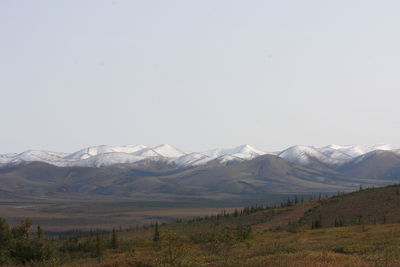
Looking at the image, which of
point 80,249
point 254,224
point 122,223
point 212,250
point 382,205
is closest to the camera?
point 212,250

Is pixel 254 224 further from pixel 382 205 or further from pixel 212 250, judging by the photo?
pixel 212 250

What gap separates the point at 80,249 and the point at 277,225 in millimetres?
37123

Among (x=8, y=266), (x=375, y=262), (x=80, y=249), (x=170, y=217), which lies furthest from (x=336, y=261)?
(x=170, y=217)

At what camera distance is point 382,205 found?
3179 inches

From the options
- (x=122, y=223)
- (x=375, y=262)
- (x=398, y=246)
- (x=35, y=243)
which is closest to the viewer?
(x=375, y=262)

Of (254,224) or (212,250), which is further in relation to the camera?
(254,224)

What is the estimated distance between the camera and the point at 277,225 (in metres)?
82.8

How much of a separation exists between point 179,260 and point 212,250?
11270mm

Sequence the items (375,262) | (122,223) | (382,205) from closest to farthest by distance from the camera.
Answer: (375,262) < (382,205) < (122,223)

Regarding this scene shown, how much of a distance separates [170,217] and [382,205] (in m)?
115

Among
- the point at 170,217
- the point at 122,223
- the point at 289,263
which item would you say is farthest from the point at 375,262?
the point at 170,217

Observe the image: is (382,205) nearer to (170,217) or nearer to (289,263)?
(289,263)

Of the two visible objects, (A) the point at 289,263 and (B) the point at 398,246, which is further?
(B) the point at 398,246

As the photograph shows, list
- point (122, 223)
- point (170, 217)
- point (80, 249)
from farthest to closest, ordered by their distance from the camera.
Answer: point (170, 217), point (122, 223), point (80, 249)
